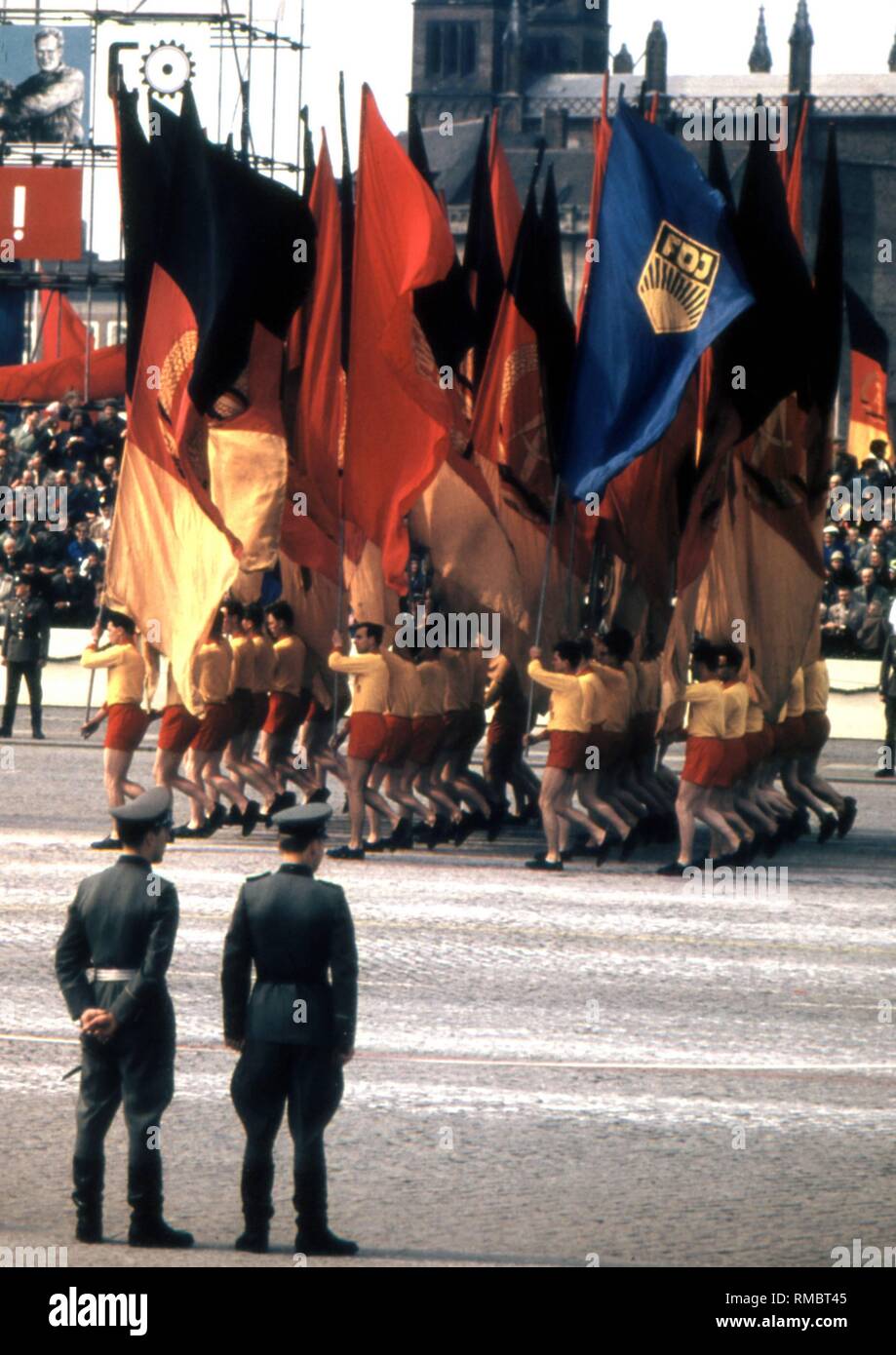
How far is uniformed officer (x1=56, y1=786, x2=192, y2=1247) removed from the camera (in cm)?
750

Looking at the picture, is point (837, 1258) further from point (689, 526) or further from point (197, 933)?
point (689, 526)

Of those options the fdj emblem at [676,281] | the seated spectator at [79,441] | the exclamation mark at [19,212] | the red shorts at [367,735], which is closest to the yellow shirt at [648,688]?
the red shorts at [367,735]

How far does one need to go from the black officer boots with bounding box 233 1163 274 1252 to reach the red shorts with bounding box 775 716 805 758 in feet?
38.2

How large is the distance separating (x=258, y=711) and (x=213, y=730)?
0.67 m

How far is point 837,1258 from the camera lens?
7383mm

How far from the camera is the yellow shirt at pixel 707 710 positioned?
17.0m

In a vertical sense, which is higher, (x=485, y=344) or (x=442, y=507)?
(x=485, y=344)

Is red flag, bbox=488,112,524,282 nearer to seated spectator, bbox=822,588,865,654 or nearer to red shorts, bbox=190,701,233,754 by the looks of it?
red shorts, bbox=190,701,233,754

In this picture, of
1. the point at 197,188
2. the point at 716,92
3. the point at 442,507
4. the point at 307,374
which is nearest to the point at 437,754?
the point at 442,507

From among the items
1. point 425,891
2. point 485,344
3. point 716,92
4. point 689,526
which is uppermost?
point 716,92

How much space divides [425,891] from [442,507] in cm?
517

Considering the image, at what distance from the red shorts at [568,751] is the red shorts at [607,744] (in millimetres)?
109

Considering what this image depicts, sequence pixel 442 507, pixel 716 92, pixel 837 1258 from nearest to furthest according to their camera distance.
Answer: pixel 837 1258 → pixel 442 507 → pixel 716 92

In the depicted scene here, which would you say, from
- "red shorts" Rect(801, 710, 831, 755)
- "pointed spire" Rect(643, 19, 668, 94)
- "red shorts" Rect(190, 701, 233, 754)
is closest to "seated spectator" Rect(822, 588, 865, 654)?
"red shorts" Rect(801, 710, 831, 755)
